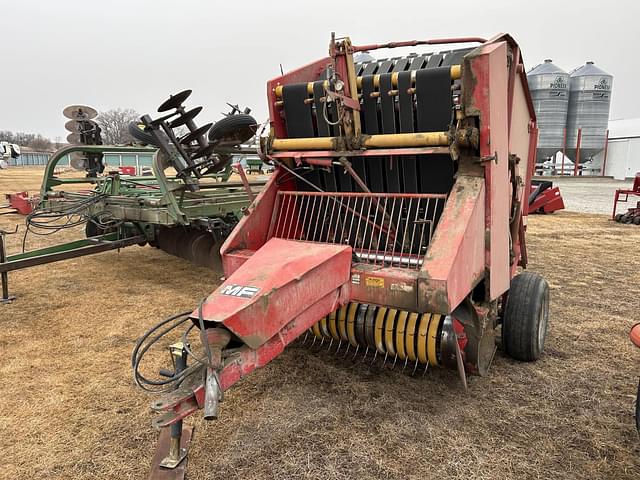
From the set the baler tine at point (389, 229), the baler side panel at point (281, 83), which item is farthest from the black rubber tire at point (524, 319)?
the baler side panel at point (281, 83)

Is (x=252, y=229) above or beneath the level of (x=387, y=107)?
beneath

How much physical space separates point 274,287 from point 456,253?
0.89 m

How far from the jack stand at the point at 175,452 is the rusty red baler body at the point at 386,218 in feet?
0.45

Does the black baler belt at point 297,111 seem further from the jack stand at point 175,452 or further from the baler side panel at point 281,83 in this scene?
the jack stand at point 175,452

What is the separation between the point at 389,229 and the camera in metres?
3.08

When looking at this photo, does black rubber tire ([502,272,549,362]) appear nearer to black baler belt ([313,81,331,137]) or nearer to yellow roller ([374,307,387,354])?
yellow roller ([374,307,387,354])

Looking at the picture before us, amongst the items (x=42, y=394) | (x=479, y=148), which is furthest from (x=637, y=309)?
(x=42, y=394)

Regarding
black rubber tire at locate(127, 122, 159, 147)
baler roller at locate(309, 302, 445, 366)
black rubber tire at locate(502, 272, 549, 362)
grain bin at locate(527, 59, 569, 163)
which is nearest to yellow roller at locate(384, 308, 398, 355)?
baler roller at locate(309, 302, 445, 366)

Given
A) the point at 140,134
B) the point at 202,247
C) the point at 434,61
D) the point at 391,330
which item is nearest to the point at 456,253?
the point at 391,330

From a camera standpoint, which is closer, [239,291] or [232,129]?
[239,291]

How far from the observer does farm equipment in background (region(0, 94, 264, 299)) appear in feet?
15.8

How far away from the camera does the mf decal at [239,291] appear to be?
2.13m

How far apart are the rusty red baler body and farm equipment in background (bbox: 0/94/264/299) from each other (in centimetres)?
117

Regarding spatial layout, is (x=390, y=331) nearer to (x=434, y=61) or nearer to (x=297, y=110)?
(x=297, y=110)
